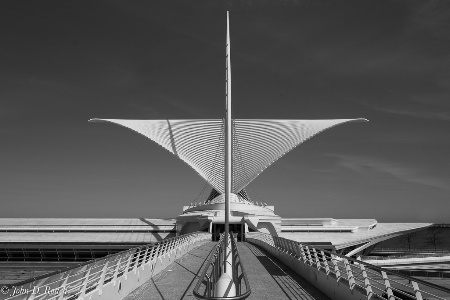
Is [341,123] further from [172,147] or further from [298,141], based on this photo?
[172,147]

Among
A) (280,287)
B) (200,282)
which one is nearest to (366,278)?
(280,287)

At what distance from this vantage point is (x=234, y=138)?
5612cm

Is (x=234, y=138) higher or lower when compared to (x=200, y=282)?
higher

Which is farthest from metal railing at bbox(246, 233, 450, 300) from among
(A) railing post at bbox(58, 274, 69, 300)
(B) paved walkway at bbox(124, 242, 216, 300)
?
(A) railing post at bbox(58, 274, 69, 300)

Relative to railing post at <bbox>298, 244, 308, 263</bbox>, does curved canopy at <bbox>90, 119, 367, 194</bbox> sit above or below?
above

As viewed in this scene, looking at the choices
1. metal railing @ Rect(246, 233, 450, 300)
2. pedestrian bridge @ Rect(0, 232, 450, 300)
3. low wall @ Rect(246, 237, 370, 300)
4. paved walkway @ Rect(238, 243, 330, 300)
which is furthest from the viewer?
paved walkway @ Rect(238, 243, 330, 300)

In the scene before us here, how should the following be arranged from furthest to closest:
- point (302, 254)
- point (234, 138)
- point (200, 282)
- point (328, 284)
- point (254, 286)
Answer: point (234, 138) → point (302, 254) → point (254, 286) → point (328, 284) → point (200, 282)

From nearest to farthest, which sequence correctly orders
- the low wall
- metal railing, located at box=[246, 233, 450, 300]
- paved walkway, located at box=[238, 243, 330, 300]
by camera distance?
metal railing, located at box=[246, 233, 450, 300]
the low wall
paved walkway, located at box=[238, 243, 330, 300]

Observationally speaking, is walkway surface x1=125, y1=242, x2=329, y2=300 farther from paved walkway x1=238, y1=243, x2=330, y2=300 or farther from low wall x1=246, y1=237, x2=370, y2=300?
low wall x1=246, y1=237, x2=370, y2=300

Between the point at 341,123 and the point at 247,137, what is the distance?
1310 cm

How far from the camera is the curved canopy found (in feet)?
171

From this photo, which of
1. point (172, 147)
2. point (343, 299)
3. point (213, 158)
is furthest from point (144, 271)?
point (213, 158)

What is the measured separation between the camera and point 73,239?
50.5m

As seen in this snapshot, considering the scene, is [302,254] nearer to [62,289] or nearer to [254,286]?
[254,286]
